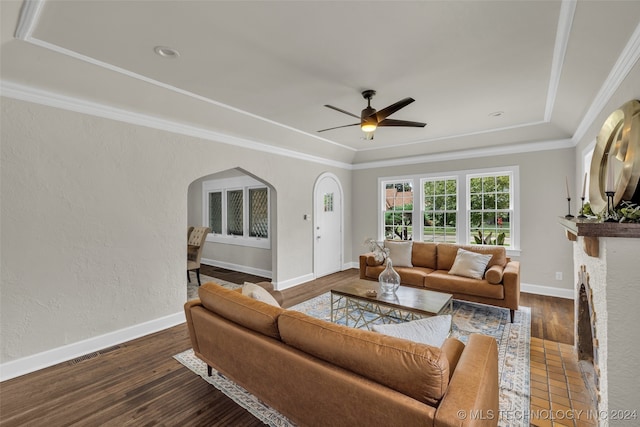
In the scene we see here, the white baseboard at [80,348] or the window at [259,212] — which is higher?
the window at [259,212]

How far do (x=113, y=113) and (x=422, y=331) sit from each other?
3789mm

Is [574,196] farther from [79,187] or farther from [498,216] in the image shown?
[79,187]

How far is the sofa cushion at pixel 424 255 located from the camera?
4.74 metres

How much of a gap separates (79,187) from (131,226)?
2.13 feet

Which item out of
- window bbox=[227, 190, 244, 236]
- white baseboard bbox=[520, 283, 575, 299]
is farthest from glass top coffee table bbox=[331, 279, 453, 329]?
window bbox=[227, 190, 244, 236]

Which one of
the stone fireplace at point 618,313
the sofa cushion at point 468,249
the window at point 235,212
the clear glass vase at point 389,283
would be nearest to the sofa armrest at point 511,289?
the sofa cushion at point 468,249

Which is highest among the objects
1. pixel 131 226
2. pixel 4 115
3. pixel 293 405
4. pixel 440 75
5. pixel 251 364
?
pixel 440 75

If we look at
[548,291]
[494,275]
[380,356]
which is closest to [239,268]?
[494,275]

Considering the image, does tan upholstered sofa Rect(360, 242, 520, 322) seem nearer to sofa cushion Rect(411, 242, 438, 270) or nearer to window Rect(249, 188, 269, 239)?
sofa cushion Rect(411, 242, 438, 270)

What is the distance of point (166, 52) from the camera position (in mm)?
2424

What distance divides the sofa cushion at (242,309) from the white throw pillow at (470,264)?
3223 mm

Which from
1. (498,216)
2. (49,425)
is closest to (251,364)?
(49,425)

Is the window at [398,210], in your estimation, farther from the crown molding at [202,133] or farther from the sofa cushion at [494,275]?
the sofa cushion at [494,275]

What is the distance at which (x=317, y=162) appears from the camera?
6.02 m
